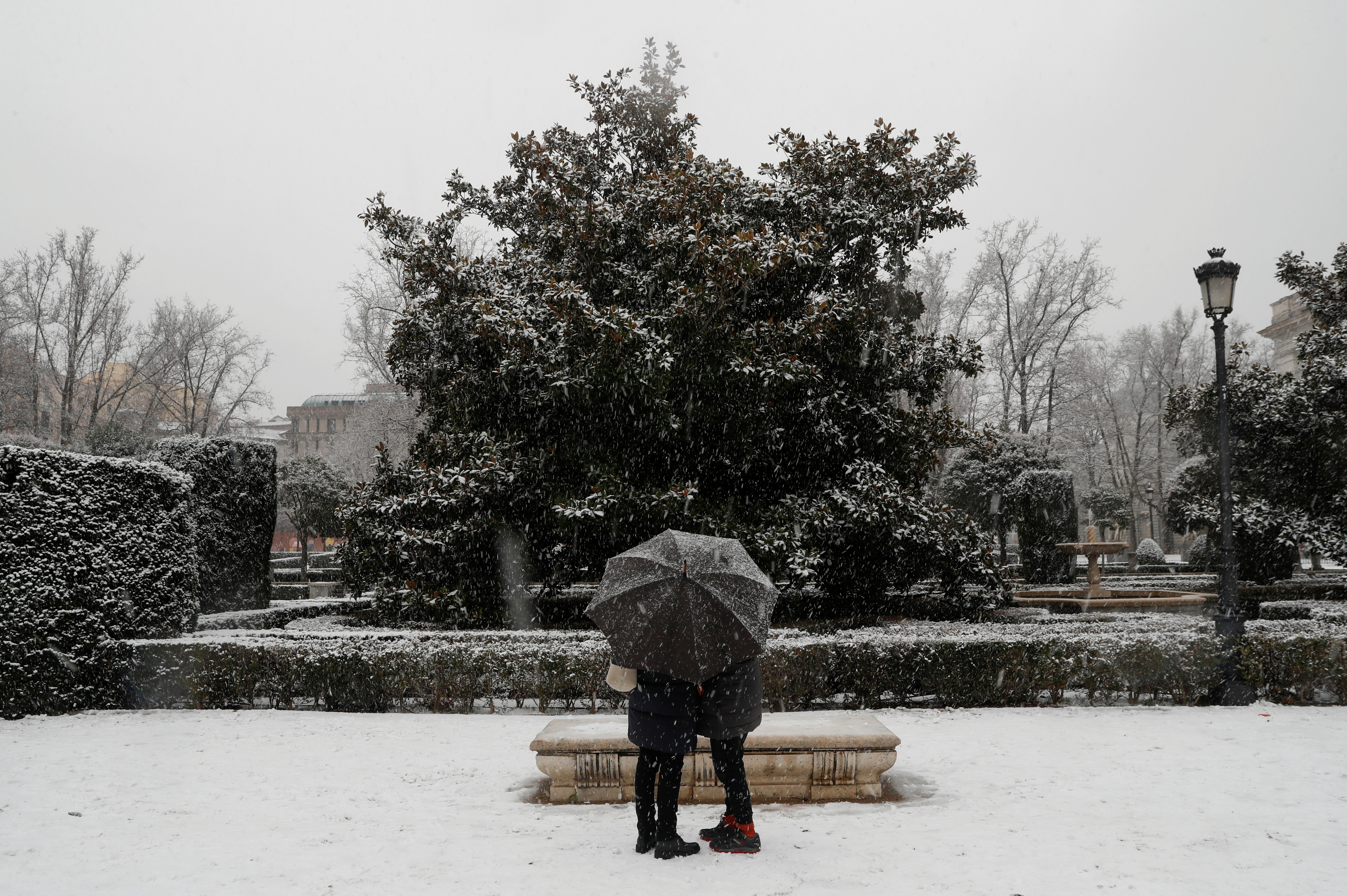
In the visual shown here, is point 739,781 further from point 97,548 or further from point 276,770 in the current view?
point 97,548

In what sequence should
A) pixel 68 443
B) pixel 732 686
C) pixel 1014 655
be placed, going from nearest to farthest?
pixel 732 686 → pixel 1014 655 → pixel 68 443

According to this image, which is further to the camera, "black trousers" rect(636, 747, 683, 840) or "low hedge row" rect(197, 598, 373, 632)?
"low hedge row" rect(197, 598, 373, 632)

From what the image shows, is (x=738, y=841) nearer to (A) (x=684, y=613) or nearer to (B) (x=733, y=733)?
(B) (x=733, y=733)

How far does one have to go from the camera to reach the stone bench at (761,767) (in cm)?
469

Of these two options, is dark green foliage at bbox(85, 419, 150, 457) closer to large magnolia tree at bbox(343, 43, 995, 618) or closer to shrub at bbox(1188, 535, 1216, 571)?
large magnolia tree at bbox(343, 43, 995, 618)

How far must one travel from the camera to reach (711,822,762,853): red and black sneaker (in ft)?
12.7

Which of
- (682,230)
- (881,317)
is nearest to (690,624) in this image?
(682,230)

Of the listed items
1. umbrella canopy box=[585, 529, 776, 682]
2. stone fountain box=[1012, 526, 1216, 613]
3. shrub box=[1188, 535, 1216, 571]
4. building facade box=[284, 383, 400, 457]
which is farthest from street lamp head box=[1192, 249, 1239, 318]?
building facade box=[284, 383, 400, 457]

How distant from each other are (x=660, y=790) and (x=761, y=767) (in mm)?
1087

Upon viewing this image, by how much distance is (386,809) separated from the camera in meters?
4.70

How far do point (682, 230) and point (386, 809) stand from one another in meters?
7.66

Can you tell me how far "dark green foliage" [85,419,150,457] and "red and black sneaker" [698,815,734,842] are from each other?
2101 centimetres

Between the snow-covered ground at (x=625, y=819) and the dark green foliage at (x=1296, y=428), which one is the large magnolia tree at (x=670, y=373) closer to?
the snow-covered ground at (x=625, y=819)

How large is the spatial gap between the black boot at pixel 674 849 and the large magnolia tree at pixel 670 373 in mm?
5748
